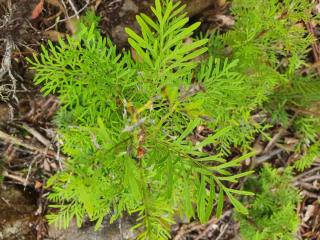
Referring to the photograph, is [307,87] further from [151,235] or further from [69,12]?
[151,235]

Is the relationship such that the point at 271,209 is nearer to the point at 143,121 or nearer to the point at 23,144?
the point at 23,144

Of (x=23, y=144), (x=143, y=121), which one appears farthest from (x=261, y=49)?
(x=23, y=144)

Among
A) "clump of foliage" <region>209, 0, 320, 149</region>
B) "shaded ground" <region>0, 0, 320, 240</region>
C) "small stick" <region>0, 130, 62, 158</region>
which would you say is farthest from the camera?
"small stick" <region>0, 130, 62, 158</region>

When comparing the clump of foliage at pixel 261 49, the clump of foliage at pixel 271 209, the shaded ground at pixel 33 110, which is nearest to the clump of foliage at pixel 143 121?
the clump of foliage at pixel 261 49

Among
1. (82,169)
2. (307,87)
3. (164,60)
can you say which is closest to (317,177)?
(307,87)

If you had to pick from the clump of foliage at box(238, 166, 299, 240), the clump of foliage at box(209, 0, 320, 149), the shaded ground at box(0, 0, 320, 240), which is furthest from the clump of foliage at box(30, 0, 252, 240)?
the clump of foliage at box(238, 166, 299, 240)

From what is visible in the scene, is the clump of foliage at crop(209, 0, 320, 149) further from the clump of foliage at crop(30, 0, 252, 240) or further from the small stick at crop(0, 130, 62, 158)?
the small stick at crop(0, 130, 62, 158)
